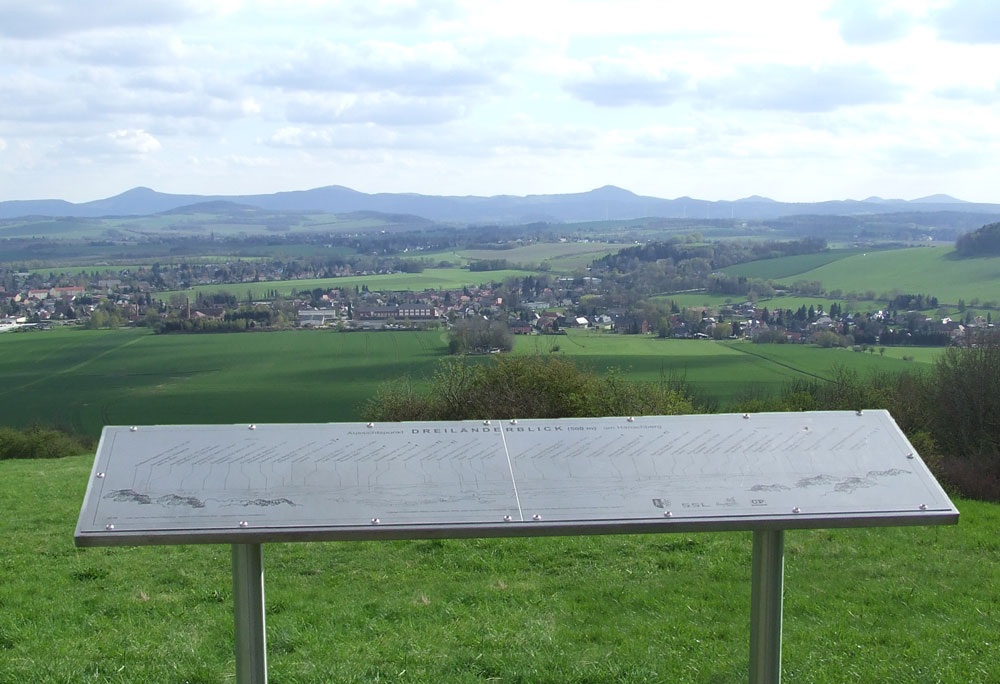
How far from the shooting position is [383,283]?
9656 centimetres

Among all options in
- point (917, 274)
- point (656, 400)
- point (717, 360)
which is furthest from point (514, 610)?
point (917, 274)

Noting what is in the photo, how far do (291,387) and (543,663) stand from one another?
39956mm

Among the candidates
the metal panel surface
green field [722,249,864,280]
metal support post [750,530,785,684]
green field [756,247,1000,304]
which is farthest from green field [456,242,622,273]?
metal support post [750,530,785,684]

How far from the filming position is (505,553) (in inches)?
347

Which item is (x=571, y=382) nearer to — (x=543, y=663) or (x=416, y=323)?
(x=543, y=663)

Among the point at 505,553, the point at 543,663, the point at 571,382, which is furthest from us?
the point at 571,382

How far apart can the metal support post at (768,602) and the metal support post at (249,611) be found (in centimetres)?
259

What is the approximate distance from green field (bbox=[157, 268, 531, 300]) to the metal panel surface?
83.3m

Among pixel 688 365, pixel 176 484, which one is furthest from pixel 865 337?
pixel 176 484

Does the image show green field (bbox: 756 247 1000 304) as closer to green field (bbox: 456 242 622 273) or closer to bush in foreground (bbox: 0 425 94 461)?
green field (bbox: 456 242 622 273)

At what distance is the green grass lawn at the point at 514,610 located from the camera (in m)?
5.92

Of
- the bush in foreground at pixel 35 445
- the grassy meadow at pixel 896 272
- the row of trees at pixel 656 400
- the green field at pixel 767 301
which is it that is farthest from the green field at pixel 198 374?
the grassy meadow at pixel 896 272

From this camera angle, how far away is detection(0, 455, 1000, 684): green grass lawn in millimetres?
5918

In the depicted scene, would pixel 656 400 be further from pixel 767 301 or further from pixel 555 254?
pixel 555 254
